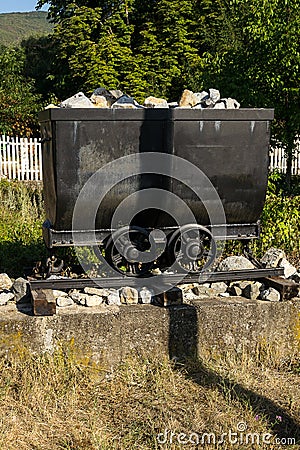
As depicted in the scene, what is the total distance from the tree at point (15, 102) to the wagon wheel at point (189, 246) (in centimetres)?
1534

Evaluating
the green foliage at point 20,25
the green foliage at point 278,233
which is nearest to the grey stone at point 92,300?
the green foliage at point 278,233

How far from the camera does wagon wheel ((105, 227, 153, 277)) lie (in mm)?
4680

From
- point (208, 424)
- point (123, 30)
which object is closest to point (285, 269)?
point (208, 424)

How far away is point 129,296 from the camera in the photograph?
443 centimetres

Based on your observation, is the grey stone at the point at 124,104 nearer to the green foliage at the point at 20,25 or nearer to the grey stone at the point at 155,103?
the grey stone at the point at 155,103

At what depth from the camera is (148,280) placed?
471 centimetres

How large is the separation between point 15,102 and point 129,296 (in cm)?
1791

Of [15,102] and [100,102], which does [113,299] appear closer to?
[100,102]

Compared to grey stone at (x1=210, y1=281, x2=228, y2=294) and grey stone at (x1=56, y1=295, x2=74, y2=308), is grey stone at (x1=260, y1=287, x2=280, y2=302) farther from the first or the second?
grey stone at (x1=56, y1=295, x2=74, y2=308)

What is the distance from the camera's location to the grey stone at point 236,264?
507cm

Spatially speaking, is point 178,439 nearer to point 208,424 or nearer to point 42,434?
point 208,424

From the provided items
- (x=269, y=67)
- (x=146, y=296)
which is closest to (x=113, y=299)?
(x=146, y=296)

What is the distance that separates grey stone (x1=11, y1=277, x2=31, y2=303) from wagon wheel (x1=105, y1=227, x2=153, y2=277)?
690 mm

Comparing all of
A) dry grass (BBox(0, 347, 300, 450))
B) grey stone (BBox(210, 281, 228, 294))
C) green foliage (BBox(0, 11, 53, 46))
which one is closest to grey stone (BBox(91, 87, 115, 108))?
grey stone (BBox(210, 281, 228, 294))
